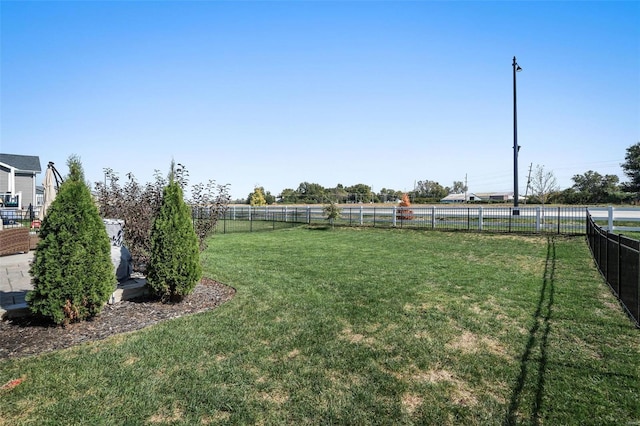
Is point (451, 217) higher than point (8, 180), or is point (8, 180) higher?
point (8, 180)

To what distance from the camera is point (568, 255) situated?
10109 mm

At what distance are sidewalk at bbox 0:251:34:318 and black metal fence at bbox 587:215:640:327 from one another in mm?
7918

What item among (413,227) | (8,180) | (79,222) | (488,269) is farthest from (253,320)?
(8,180)

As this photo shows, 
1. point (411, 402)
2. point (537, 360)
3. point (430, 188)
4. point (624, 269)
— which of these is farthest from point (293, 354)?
point (430, 188)

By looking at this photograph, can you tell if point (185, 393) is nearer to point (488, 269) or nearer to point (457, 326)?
point (457, 326)

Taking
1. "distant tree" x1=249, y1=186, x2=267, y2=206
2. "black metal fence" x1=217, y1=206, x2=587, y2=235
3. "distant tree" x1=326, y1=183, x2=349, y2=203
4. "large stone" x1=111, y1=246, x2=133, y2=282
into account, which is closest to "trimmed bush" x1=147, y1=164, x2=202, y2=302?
"large stone" x1=111, y1=246, x2=133, y2=282

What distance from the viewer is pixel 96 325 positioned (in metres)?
4.64

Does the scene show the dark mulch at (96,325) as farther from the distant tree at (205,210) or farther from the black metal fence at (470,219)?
the black metal fence at (470,219)

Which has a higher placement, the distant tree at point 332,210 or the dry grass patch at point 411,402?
the distant tree at point 332,210

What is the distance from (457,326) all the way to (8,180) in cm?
2956

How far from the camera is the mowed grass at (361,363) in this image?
284 centimetres

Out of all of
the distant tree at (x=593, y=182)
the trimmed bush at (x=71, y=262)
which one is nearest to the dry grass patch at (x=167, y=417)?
the trimmed bush at (x=71, y=262)

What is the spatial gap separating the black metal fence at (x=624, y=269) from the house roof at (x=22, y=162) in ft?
109

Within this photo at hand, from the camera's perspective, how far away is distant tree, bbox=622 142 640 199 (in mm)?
47297
